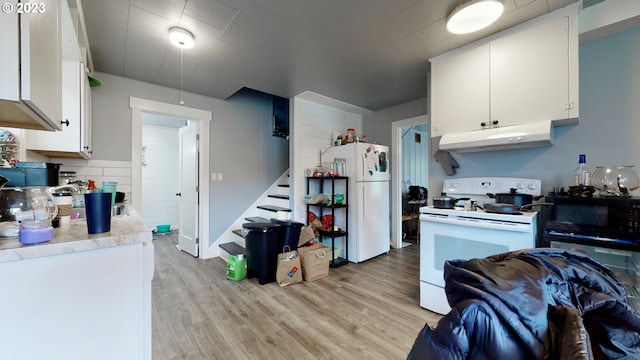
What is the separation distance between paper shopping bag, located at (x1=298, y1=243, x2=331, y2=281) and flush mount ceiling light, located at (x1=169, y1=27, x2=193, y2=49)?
2.36 meters

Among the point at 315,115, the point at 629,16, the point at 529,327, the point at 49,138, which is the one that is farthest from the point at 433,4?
the point at 49,138

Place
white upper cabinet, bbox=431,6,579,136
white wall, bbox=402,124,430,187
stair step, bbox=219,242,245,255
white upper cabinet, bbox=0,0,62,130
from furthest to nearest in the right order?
white wall, bbox=402,124,430,187, stair step, bbox=219,242,245,255, white upper cabinet, bbox=431,6,579,136, white upper cabinet, bbox=0,0,62,130

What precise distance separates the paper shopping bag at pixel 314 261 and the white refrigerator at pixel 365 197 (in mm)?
643

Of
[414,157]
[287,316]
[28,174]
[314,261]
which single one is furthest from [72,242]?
[414,157]

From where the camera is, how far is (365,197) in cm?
352

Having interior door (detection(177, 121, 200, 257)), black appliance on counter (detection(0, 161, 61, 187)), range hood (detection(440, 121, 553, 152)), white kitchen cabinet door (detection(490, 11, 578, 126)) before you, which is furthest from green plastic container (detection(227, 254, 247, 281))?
white kitchen cabinet door (detection(490, 11, 578, 126))

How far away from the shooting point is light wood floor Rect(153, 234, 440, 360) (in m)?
1.73

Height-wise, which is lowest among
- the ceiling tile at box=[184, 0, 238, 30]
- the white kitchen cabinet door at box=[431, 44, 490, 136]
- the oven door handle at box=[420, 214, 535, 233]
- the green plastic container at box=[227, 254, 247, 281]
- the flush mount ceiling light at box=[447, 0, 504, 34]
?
the green plastic container at box=[227, 254, 247, 281]

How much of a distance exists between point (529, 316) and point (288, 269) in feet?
A: 8.14

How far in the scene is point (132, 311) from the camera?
106 centimetres

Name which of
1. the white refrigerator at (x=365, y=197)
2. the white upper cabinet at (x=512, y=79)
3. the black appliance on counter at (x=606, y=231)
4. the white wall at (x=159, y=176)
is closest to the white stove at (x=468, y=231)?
the black appliance on counter at (x=606, y=231)

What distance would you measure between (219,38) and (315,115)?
187cm

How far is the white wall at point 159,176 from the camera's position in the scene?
517 centimetres

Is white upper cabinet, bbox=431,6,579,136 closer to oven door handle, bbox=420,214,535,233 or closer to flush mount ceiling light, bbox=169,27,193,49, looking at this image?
oven door handle, bbox=420,214,535,233
